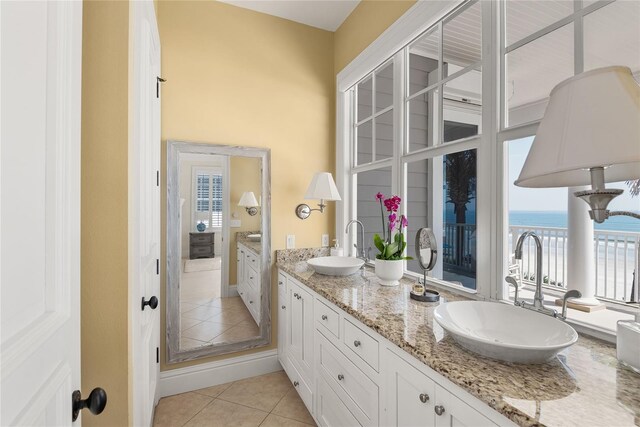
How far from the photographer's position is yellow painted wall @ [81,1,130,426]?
0.90m

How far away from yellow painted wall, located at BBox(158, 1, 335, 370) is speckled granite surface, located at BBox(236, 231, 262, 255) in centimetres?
15

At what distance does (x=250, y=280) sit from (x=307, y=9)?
2.33 meters

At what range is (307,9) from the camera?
254 cm

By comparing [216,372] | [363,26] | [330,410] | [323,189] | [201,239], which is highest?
[363,26]

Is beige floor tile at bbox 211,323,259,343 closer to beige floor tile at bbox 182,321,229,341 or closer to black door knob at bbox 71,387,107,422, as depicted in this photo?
beige floor tile at bbox 182,321,229,341

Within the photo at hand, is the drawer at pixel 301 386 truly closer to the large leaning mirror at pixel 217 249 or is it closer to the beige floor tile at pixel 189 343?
the large leaning mirror at pixel 217 249

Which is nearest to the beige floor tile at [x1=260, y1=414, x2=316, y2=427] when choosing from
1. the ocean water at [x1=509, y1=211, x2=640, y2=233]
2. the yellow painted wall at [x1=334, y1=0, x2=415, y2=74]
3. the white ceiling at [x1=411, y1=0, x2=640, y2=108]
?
the ocean water at [x1=509, y1=211, x2=640, y2=233]

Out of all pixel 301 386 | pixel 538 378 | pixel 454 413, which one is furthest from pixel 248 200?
pixel 538 378

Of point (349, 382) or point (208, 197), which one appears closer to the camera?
point (349, 382)

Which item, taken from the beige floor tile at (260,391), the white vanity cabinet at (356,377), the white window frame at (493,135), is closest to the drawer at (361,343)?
the white vanity cabinet at (356,377)

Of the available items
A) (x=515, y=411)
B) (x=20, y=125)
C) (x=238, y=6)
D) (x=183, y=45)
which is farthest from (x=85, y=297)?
(x=238, y=6)

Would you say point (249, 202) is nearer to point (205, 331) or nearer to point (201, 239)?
point (201, 239)

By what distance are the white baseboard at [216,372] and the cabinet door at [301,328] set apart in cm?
38

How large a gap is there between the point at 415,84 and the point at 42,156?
2156 mm
